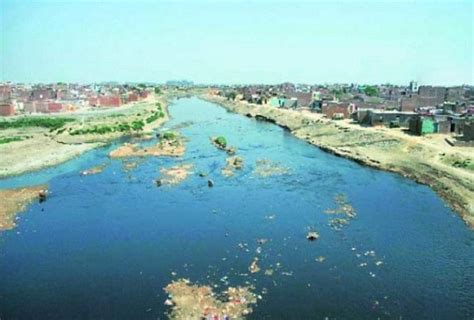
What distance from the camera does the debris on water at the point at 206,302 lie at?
1477 centimetres

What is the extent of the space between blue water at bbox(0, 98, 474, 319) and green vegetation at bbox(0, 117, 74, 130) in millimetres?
28101

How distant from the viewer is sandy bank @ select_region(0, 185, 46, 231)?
78.0 feet

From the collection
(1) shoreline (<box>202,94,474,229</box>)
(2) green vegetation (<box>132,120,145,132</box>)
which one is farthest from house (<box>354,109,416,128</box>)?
(2) green vegetation (<box>132,120,145,132</box>)

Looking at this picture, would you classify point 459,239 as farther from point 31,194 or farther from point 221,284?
point 31,194

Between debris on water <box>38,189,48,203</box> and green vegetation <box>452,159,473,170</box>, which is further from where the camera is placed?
green vegetation <box>452,159,473,170</box>

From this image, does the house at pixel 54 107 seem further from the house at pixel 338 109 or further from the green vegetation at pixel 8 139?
the house at pixel 338 109

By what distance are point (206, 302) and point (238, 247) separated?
5065mm

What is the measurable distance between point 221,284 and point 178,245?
14.6ft

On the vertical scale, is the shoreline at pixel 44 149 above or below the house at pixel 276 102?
below

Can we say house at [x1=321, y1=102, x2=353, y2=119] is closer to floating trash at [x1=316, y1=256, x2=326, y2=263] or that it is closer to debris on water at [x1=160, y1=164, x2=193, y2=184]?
debris on water at [x1=160, y1=164, x2=193, y2=184]

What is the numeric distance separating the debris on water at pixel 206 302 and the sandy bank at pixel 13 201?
11150mm

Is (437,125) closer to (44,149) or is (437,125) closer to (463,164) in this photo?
(463,164)

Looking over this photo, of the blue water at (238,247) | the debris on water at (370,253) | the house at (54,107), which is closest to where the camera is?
the blue water at (238,247)

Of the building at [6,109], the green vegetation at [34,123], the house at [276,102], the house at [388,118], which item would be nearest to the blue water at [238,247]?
the house at [388,118]
